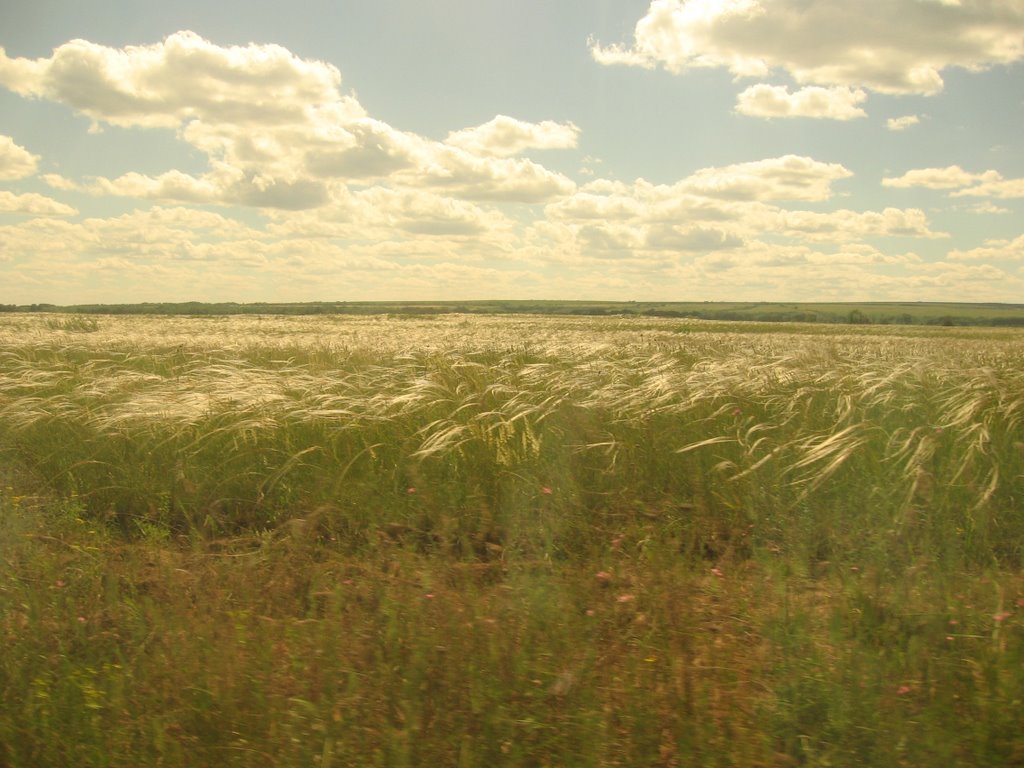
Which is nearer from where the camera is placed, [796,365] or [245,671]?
[245,671]

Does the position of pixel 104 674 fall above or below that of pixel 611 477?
below

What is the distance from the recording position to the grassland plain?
2348mm

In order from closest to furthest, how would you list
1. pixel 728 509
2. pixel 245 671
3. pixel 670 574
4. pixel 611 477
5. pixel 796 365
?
pixel 245 671, pixel 670 574, pixel 728 509, pixel 611 477, pixel 796 365

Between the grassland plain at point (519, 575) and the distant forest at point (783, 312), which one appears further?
the distant forest at point (783, 312)

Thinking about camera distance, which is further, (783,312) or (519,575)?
(783,312)

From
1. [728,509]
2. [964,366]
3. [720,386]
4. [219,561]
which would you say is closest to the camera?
[219,561]

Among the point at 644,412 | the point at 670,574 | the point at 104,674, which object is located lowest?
the point at 104,674

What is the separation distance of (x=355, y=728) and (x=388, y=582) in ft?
3.59

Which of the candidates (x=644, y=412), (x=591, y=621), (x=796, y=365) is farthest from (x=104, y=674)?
(x=796, y=365)

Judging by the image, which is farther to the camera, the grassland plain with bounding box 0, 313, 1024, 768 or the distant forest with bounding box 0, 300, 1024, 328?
the distant forest with bounding box 0, 300, 1024, 328

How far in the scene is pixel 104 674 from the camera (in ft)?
8.93

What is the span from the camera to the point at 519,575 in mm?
3488

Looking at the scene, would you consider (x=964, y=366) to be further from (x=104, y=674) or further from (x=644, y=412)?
(x=104, y=674)

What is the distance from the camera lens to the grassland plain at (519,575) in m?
2.35
